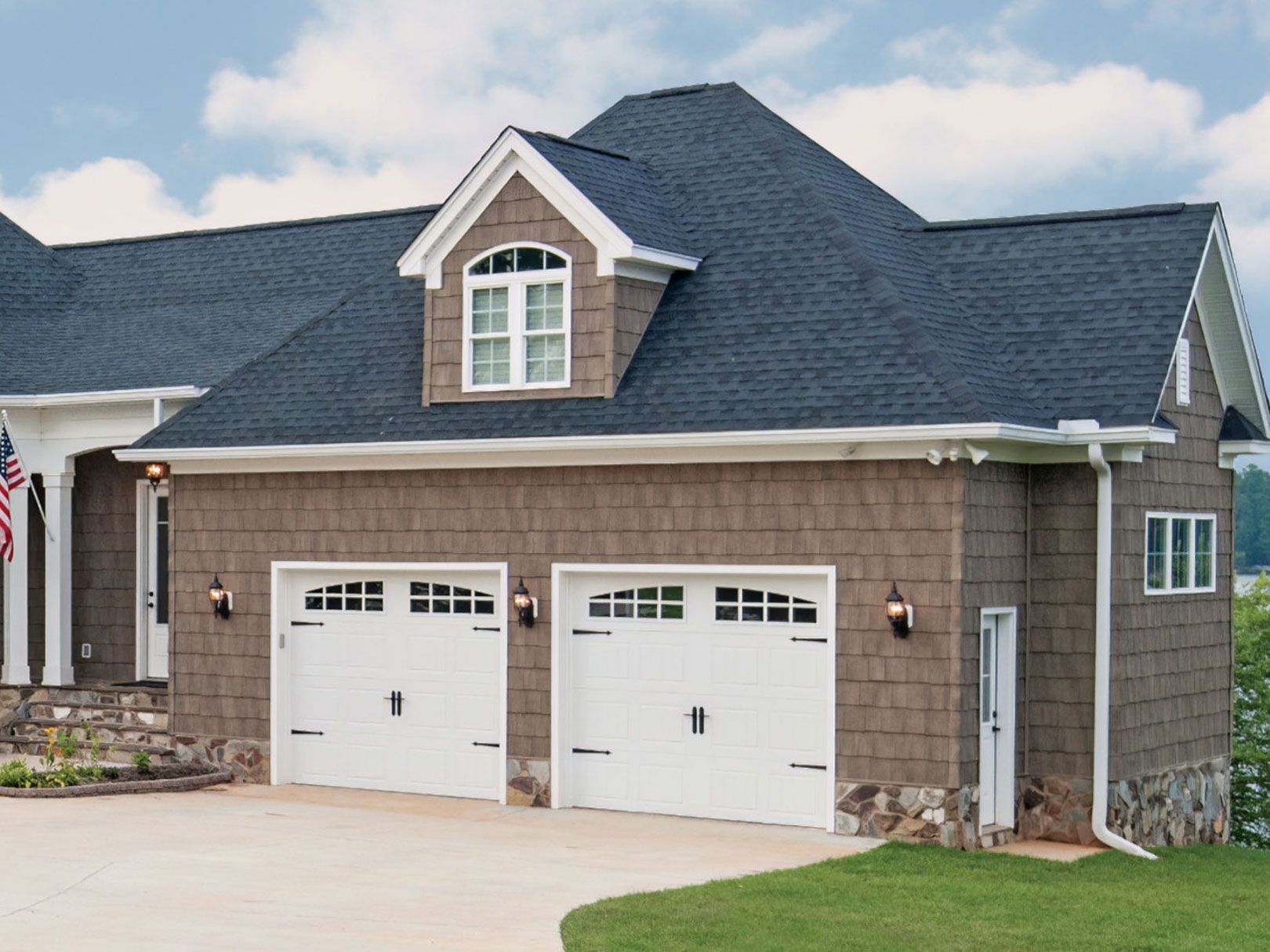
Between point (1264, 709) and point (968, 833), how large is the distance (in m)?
16.1

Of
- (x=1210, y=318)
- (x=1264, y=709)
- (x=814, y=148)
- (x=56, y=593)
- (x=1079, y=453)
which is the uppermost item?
(x=814, y=148)

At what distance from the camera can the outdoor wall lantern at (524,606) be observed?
16.8m

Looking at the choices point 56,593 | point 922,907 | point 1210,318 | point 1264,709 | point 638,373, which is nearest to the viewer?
point 922,907

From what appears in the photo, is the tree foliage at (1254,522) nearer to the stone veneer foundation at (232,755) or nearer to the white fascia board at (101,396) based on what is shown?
the white fascia board at (101,396)

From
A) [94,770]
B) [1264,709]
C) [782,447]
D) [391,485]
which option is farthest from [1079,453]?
[1264,709]

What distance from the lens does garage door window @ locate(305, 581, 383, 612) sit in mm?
18000

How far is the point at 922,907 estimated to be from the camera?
41.0ft

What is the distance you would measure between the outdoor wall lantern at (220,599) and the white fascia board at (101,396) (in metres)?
2.31

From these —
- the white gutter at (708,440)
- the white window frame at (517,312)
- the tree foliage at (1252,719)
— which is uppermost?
the white window frame at (517,312)

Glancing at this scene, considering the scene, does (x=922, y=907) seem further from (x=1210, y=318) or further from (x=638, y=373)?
(x=1210, y=318)

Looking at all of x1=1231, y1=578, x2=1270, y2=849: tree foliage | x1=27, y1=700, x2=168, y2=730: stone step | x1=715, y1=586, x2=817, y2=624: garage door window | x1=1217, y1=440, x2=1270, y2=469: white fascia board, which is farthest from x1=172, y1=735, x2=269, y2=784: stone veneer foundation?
x1=1231, y1=578, x2=1270, y2=849: tree foliage

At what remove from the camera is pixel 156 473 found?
21.1m

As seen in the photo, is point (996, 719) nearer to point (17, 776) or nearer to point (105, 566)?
point (17, 776)

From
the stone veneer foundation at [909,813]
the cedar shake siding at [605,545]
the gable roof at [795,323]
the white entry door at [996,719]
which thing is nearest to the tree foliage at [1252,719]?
the white entry door at [996,719]
